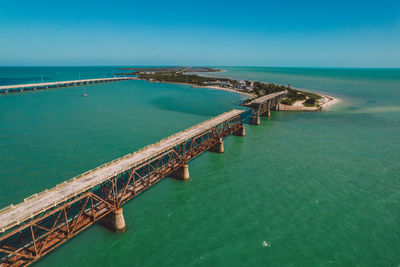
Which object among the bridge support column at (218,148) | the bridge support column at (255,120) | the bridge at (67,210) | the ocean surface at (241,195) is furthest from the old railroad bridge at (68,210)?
the bridge support column at (255,120)

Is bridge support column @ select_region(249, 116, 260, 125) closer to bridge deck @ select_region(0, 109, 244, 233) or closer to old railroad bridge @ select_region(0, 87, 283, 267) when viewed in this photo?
old railroad bridge @ select_region(0, 87, 283, 267)

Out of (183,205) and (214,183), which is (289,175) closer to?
(214,183)

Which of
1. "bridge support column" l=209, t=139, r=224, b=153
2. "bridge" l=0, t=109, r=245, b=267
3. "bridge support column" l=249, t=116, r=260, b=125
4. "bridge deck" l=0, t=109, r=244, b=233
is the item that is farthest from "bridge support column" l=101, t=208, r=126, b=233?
"bridge support column" l=249, t=116, r=260, b=125

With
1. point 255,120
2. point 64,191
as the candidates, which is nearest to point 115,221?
point 64,191

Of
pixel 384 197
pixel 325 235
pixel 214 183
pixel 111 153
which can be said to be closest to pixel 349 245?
pixel 325 235

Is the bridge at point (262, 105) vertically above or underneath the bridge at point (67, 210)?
above

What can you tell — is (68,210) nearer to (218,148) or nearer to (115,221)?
(115,221)

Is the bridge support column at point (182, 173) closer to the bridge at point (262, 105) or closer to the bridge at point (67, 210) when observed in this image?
the bridge at point (67, 210)
